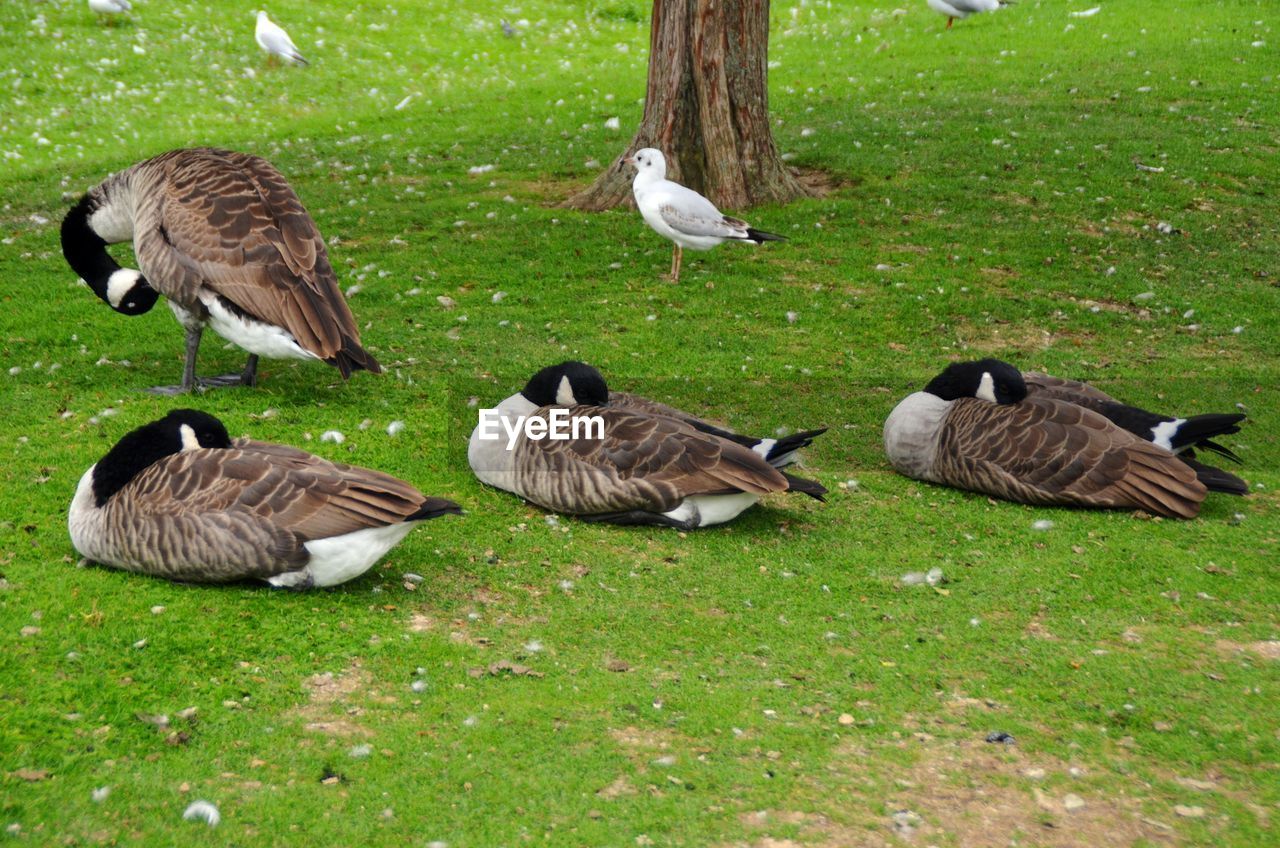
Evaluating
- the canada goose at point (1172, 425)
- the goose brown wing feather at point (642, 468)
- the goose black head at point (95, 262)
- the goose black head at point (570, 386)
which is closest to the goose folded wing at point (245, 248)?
the goose black head at point (95, 262)

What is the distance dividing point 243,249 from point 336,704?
451cm

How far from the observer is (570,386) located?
8.08 meters

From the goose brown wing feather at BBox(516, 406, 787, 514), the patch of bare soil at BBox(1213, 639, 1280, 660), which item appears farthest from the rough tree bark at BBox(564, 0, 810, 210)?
the patch of bare soil at BBox(1213, 639, 1280, 660)

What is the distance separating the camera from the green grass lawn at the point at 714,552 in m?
4.83

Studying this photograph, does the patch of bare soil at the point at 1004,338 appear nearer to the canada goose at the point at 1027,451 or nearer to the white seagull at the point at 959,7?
the canada goose at the point at 1027,451

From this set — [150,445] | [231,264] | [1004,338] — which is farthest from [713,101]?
[150,445]

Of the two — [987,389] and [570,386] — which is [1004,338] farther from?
[570,386]

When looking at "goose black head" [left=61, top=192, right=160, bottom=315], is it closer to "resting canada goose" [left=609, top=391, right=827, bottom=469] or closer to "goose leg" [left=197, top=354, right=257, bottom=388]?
"goose leg" [left=197, top=354, right=257, bottom=388]

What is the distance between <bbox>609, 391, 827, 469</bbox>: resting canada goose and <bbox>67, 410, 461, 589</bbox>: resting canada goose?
2321 mm

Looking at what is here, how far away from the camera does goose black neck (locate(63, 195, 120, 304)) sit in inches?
383

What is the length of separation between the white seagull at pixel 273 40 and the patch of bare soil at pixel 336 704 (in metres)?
21.0

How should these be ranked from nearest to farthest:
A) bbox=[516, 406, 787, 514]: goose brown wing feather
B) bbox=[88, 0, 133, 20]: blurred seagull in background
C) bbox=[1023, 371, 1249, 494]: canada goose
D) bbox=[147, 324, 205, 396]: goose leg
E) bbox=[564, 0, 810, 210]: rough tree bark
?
1. bbox=[516, 406, 787, 514]: goose brown wing feather
2. bbox=[1023, 371, 1249, 494]: canada goose
3. bbox=[147, 324, 205, 396]: goose leg
4. bbox=[564, 0, 810, 210]: rough tree bark
5. bbox=[88, 0, 133, 20]: blurred seagull in background

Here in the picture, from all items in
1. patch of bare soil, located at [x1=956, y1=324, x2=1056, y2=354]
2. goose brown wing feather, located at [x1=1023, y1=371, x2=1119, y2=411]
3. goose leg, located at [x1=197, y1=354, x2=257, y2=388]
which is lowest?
patch of bare soil, located at [x1=956, y1=324, x2=1056, y2=354]

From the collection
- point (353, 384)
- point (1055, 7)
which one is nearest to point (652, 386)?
point (353, 384)
